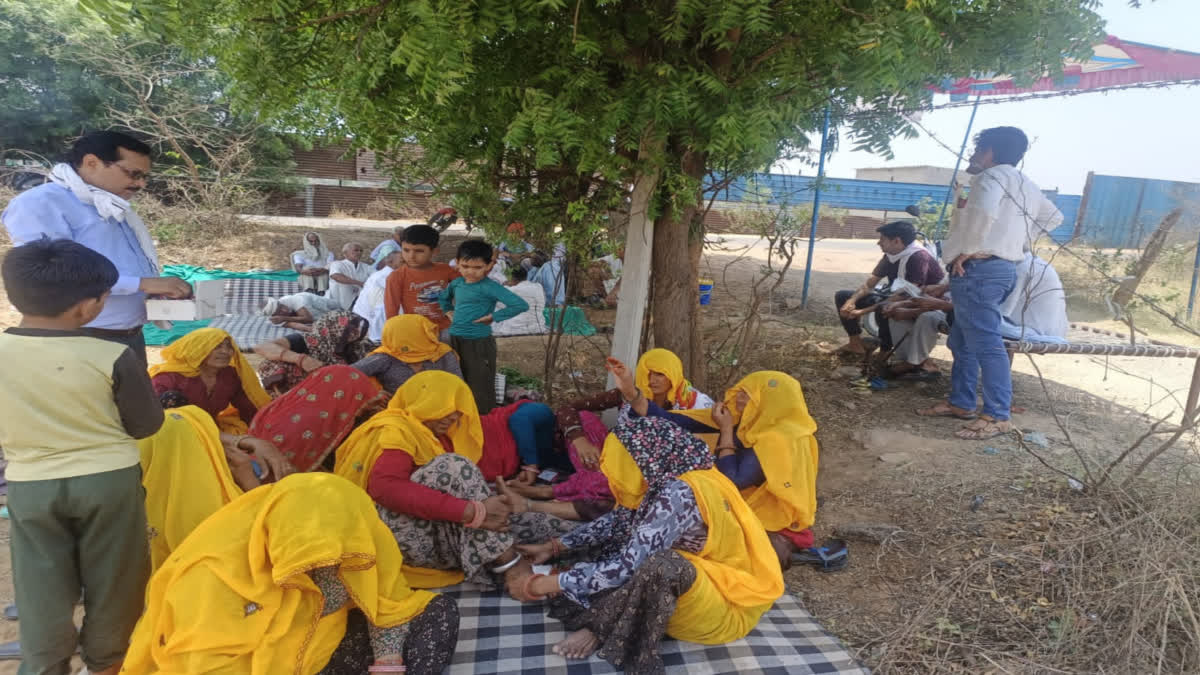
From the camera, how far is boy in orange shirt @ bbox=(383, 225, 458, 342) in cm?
432

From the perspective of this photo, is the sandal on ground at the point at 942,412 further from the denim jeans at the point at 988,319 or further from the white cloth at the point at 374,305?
the white cloth at the point at 374,305

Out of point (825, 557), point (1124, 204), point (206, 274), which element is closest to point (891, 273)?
point (825, 557)

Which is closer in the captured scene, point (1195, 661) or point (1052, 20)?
point (1195, 661)

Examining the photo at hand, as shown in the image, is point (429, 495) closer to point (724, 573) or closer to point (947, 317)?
point (724, 573)

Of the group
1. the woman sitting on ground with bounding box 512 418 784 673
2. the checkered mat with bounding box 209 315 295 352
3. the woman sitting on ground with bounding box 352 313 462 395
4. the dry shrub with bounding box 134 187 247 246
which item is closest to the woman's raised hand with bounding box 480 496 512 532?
the woman sitting on ground with bounding box 512 418 784 673

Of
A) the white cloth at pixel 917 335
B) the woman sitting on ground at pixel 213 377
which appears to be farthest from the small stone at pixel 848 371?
the woman sitting on ground at pixel 213 377

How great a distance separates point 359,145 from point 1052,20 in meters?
3.31

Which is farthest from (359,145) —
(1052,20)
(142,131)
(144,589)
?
(142,131)

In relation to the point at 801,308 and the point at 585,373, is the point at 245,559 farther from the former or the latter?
the point at 801,308

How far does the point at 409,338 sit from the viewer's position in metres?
3.52

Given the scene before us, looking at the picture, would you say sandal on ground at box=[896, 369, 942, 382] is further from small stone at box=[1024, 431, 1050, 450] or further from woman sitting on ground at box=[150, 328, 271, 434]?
woman sitting on ground at box=[150, 328, 271, 434]

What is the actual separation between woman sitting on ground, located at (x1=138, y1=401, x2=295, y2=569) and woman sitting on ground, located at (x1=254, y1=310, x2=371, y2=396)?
155 cm

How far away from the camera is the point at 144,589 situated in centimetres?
193

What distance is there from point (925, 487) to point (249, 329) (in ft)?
20.0
